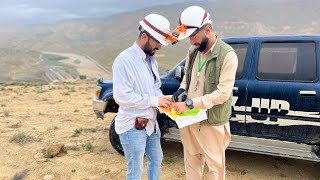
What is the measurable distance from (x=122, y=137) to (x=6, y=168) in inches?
120

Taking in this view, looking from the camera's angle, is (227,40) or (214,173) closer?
(214,173)

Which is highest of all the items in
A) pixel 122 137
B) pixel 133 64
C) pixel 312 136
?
pixel 133 64

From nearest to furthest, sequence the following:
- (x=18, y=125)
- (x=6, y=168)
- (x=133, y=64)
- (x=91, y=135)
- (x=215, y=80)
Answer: (x=133, y=64) < (x=215, y=80) < (x=6, y=168) < (x=91, y=135) < (x=18, y=125)

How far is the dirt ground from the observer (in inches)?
206

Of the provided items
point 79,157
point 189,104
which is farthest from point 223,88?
point 79,157

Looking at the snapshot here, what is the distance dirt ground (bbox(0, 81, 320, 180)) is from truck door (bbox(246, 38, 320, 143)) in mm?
865

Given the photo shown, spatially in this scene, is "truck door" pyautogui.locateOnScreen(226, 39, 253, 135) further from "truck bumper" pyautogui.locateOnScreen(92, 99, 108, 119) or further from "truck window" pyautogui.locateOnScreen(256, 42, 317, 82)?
"truck bumper" pyautogui.locateOnScreen(92, 99, 108, 119)

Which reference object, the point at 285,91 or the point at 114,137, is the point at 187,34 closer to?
the point at 285,91

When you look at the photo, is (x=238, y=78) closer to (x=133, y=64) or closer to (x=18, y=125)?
(x=133, y=64)

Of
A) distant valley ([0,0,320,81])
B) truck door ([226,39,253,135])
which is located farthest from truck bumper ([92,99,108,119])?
distant valley ([0,0,320,81])

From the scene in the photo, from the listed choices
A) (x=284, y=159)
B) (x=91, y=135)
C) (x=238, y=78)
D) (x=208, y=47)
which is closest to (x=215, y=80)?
(x=208, y=47)

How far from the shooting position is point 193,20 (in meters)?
3.21

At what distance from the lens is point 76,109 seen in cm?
982

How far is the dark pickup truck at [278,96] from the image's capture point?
4469mm
